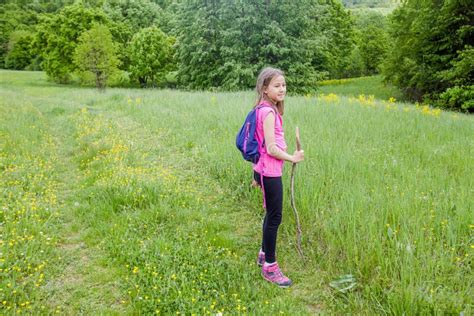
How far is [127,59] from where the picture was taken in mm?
40562

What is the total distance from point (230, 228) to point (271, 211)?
1318mm

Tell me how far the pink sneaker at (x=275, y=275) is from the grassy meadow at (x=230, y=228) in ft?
0.32

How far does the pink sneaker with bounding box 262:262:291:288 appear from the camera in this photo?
11.3 ft

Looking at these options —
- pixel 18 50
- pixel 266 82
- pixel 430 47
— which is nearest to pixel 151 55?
pixel 430 47

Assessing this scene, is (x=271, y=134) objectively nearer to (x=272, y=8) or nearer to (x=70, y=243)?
(x=70, y=243)

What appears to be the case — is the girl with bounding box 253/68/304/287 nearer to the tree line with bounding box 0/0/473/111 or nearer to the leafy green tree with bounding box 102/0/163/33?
the tree line with bounding box 0/0/473/111

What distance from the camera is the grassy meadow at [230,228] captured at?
10.2 feet

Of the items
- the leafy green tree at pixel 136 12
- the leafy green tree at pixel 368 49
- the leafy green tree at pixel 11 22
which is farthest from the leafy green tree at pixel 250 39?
the leafy green tree at pixel 11 22

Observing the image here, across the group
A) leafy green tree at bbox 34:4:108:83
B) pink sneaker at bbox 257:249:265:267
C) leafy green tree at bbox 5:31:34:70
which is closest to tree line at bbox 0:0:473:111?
leafy green tree at bbox 34:4:108:83

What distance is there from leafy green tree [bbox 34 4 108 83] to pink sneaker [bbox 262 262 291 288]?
125ft

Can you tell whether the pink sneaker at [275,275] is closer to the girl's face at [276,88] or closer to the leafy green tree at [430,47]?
the girl's face at [276,88]

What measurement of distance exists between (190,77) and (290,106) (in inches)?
754

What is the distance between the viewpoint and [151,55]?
35.4 metres

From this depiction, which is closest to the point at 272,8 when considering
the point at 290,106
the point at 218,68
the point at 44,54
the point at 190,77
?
the point at 218,68
